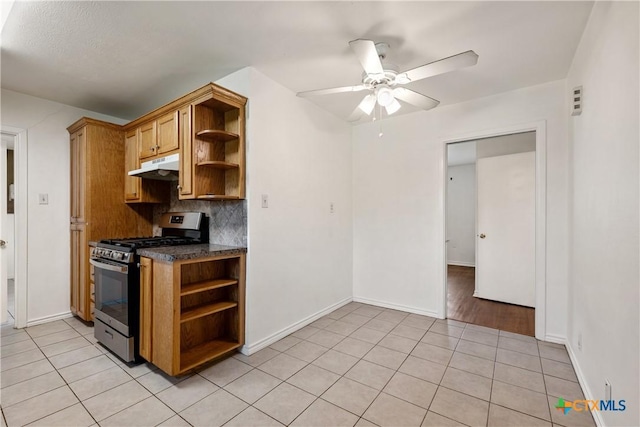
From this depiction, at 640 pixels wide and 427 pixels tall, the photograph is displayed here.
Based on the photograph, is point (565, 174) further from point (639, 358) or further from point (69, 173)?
point (69, 173)

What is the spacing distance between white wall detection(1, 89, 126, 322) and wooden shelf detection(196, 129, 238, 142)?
2117 mm

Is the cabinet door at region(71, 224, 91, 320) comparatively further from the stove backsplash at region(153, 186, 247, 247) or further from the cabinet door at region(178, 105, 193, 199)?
the cabinet door at region(178, 105, 193, 199)

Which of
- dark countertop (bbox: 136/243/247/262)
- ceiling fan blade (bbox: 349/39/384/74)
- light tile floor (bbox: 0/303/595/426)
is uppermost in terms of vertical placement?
ceiling fan blade (bbox: 349/39/384/74)

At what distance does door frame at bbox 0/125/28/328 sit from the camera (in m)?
2.92

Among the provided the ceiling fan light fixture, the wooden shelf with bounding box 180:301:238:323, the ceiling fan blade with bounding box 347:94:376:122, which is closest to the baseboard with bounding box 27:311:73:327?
the wooden shelf with bounding box 180:301:238:323

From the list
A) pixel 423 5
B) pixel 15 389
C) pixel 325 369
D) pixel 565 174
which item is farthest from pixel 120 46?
pixel 565 174

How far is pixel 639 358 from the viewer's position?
1.13 metres

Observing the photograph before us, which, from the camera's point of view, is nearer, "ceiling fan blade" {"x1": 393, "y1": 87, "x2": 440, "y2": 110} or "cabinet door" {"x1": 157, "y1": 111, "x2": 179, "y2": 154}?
"ceiling fan blade" {"x1": 393, "y1": 87, "x2": 440, "y2": 110}

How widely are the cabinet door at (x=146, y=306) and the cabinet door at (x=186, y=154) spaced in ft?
2.06

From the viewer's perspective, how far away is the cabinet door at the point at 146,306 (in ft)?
7.06

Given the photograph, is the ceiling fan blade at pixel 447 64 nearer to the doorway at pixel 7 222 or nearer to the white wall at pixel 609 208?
the white wall at pixel 609 208

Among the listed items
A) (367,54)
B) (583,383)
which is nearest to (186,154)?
(367,54)

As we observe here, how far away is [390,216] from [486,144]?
1883mm

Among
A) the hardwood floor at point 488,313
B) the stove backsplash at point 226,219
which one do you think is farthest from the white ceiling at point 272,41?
the hardwood floor at point 488,313
